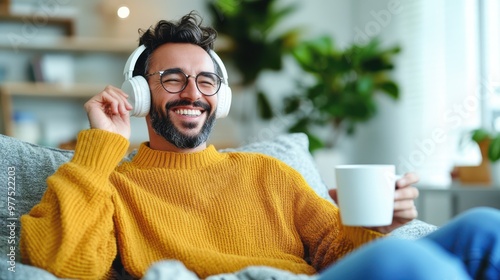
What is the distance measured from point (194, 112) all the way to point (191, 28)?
0.23m

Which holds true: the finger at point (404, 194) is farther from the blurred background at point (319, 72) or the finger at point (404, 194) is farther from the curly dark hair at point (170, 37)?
the blurred background at point (319, 72)

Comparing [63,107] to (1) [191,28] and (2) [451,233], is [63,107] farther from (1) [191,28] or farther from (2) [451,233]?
(2) [451,233]

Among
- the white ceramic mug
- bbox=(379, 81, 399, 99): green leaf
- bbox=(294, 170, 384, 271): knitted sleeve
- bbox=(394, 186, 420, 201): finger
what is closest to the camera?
the white ceramic mug

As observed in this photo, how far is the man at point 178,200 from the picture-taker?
1306mm

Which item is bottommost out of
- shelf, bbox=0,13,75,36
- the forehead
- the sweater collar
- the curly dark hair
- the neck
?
the sweater collar

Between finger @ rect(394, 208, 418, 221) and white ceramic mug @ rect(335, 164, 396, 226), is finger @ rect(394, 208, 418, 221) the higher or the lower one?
the lower one

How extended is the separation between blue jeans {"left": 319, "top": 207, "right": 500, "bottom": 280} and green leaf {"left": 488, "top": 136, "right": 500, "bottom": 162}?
2.13m

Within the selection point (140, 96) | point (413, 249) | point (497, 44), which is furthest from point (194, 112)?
point (497, 44)

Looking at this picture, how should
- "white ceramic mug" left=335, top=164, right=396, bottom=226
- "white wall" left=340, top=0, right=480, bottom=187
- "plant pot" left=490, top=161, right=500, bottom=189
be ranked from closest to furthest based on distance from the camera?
"white ceramic mug" left=335, top=164, right=396, bottom=226 → "plant pot" left=490, top=161, right=500, bottom=189 → "white wall" left=340, top=0, right=480, bottom=187

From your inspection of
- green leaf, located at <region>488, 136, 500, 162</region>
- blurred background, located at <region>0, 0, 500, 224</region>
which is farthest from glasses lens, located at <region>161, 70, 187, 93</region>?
blurred background, located at <region>0, 0, 500, 224</region>

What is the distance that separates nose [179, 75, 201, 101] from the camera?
5.18 feet

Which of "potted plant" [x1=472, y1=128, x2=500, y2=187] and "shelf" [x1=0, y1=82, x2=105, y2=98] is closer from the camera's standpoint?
"potted plant" [x1=472, y1=128, x2=500, y2=187]

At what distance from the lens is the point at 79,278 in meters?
1.30

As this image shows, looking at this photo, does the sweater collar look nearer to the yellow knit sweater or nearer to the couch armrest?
the yellow knit sweater
